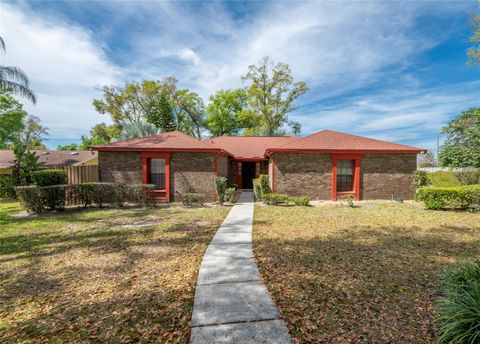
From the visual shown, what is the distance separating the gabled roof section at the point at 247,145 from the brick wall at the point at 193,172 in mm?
5444

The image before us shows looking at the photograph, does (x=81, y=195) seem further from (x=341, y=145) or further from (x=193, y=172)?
(x=341, y=145)

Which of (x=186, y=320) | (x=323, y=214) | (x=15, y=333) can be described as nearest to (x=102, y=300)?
(x=15, y=333)

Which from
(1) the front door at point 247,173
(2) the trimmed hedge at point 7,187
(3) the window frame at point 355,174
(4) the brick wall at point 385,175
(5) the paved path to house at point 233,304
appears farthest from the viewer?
(1) the front door at point 247,173

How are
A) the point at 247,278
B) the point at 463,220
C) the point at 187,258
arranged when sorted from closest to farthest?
1. the point at 247,278
2. the point at 187,258
3. the point at 463,220

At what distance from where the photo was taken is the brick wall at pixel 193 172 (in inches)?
512

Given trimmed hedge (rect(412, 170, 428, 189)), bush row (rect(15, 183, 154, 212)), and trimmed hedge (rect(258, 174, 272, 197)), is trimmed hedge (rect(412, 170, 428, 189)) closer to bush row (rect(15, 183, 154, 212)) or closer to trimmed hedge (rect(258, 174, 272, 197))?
trimmed hedge (rect(258, 174, 272, 197))

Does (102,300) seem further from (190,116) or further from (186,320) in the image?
(190,116)

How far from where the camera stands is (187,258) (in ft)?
17.2

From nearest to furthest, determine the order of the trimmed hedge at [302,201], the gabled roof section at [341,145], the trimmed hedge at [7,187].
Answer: the trimmed hedge at [302,201]
the gabled roof section at [341,145]
the trimmed hedge at [7,187]

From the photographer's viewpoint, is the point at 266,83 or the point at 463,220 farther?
the point at 266,83

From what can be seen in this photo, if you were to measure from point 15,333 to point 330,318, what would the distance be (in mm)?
3965

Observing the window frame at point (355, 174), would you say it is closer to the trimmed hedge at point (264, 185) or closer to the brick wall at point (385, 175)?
the brick wall at point (385, 175)

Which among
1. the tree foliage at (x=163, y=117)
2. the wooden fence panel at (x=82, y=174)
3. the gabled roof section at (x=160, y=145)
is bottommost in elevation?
the wooden fence panel at (x=82, y=174)

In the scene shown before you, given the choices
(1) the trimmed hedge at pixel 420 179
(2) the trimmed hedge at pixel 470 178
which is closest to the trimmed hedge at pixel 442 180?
(1) the trimmed hedge at pixel 420 179
